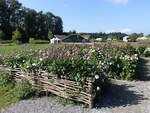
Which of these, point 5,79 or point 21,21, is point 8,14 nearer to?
point 21,21

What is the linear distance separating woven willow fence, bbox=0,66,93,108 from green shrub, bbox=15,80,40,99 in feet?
0.51

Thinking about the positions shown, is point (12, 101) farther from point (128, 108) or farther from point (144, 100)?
point (144, 100)

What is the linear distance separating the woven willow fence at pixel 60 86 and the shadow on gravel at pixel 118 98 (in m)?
0.47

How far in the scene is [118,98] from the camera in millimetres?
4953

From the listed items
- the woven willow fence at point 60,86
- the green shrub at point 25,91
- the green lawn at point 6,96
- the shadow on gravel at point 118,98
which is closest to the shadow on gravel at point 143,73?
the shadow on gravel at point 118,98

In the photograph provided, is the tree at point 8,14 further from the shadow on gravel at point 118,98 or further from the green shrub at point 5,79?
the shadow on gravel at point 118,98

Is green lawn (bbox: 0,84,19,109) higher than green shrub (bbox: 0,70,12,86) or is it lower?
lower

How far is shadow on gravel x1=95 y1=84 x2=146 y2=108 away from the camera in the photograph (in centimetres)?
455

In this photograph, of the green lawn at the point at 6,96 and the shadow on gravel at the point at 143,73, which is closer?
the green lawn at the point at 6,96

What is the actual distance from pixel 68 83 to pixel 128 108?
1.72 metres

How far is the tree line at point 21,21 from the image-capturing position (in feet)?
189

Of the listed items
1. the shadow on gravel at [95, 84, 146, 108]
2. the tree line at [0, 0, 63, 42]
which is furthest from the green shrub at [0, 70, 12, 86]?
the tree line at [0, 0, 63, 42]

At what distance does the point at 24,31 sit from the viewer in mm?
61750

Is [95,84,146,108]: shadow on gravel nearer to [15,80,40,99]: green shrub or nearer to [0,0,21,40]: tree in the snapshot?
[15,80,40,99]: green shrub
